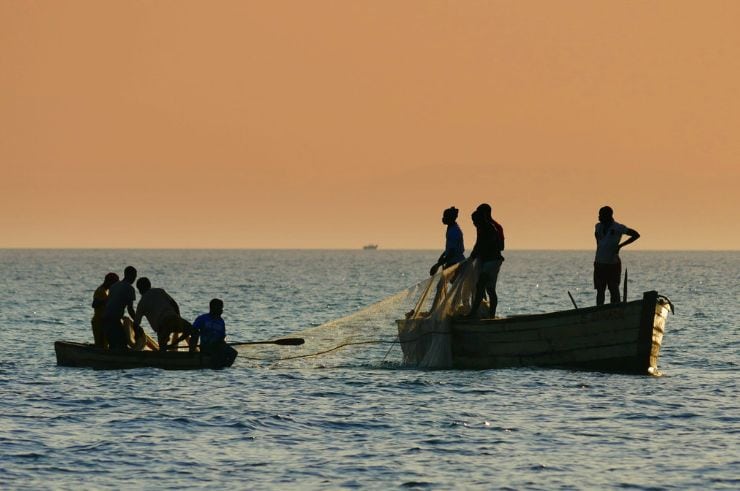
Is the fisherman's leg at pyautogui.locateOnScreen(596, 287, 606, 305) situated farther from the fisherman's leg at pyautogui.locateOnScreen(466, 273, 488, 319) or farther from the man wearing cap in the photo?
the man wearing cap

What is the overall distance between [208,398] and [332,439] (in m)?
4.74

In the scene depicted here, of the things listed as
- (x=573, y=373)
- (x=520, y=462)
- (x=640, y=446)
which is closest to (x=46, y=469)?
(x=520, y=462)

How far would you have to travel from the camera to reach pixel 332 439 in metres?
20.2

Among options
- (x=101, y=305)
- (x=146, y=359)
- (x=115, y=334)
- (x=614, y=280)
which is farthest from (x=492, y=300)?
(x=101, y=305)

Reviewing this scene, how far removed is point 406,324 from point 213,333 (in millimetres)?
3867

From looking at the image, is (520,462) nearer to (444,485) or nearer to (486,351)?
(444,485)

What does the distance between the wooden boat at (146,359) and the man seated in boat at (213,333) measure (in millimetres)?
117

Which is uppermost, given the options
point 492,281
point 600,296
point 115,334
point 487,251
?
point 487,251

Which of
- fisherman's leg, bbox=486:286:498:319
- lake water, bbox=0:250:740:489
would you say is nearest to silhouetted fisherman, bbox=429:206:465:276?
fisherman's leg, bbox=486:286:498:319

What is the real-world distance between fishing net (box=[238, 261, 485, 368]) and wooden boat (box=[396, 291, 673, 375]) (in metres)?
0.03

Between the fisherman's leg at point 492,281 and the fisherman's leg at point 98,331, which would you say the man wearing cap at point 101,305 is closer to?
the fisherman's leg at point 98,331

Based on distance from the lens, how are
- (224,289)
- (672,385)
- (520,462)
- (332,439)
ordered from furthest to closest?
(224,289) < (672,385) < (332,439) < (520,462)

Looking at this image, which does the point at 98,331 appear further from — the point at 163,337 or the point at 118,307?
the point at 163,337

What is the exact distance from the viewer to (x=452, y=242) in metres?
27.1
